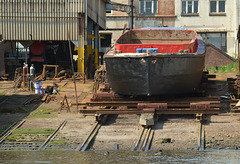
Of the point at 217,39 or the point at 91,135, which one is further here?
the point at 217,39

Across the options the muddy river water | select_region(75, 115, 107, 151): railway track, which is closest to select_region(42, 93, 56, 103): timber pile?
select_region(75, 115, 107, 151): railway track

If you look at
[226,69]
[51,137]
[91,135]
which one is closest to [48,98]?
[51,137]

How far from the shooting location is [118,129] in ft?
41.7

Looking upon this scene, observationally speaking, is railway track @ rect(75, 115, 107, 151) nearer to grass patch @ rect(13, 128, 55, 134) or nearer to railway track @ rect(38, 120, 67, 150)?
railway track @ rect(38, 120, 67, 150)

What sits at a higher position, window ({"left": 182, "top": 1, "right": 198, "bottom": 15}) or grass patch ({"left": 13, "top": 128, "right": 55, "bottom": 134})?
window ({"left": 182, "top": 1, "right": 198, "bottom": 15})

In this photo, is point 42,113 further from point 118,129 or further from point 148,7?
point 148,7

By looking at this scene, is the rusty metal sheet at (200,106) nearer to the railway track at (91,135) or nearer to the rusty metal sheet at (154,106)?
the rusty metal sheet at (154,106)

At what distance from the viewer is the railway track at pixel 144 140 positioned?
11.1 metres

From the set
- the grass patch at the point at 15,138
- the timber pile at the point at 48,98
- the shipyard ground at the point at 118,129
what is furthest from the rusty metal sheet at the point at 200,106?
the timber pile at the point at 48,98

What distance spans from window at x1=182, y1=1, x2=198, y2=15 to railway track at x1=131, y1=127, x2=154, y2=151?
3171 cm

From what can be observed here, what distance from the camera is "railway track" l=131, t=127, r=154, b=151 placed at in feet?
36.3

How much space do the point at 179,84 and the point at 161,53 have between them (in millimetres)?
1230

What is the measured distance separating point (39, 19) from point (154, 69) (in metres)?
13.3

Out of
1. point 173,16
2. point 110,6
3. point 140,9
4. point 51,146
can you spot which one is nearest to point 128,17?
point 140,9
